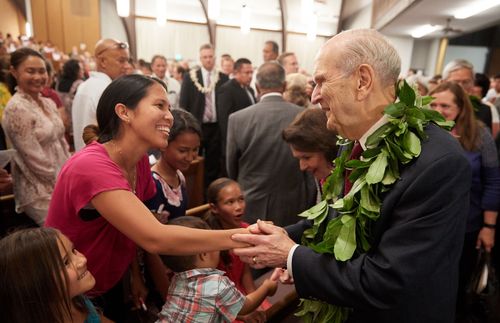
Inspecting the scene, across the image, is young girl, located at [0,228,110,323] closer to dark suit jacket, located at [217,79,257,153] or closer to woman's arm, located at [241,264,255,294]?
woman's arm, located at [241,264,255,294]

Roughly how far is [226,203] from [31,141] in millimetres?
1481

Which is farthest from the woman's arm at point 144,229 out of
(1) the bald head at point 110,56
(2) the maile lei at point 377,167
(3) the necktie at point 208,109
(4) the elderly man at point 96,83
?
(3) the necktie at point 208,109

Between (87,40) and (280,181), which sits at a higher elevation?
(87,40)

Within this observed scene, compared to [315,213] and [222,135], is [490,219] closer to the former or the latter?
[315,213]

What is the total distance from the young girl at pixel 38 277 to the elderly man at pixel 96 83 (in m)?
1.87

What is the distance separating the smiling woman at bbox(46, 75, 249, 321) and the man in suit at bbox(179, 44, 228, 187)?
121 inches

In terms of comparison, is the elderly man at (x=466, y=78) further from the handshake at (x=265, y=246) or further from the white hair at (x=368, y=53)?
the handshake at (x=265, y=246)

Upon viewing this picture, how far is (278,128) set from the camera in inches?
105

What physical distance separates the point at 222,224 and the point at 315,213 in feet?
3.01

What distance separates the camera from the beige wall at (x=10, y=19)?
314 inches

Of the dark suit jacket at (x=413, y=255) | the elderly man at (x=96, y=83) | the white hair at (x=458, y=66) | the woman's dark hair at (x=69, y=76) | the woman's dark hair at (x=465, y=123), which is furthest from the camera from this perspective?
the woman's dark hair at (x=69, y=76)

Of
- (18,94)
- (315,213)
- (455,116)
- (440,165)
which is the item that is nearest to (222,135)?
(18,94)

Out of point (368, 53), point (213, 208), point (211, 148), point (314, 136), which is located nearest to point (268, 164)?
point (213, 208)

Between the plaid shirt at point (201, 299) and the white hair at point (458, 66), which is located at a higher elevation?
the white hair at point (458, 66)
